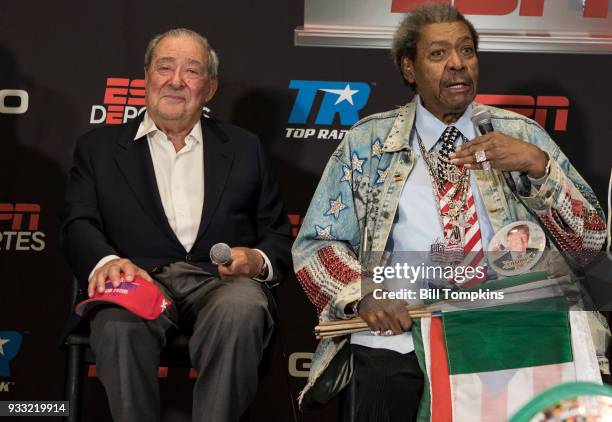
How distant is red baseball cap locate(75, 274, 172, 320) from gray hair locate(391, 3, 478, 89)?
1.25 meters

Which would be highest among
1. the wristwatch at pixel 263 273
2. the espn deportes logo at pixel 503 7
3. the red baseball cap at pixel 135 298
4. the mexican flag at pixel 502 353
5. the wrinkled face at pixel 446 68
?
the espn deportes logo at pixel 503 7

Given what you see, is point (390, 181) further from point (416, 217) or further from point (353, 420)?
point (353, 420)

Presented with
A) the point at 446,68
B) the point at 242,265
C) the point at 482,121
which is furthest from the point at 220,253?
the point at 446,68

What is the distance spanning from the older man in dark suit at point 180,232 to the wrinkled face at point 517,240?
81 cm

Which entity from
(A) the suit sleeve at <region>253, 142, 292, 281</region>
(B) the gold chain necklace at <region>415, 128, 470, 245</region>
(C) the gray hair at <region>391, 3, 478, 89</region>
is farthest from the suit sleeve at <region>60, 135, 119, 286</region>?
(C) the gray hair at <region>391, 3, 478, 89</region>

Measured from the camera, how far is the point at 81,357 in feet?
9.89

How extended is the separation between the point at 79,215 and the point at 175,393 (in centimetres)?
115

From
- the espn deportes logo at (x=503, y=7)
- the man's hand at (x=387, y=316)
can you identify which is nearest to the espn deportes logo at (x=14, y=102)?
the espn deportes logo at (x=503, y=7)

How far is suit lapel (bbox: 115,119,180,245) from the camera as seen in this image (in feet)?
10.6

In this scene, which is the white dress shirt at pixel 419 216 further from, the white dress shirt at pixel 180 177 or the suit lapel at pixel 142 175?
the suit lapel at pixel 142 175

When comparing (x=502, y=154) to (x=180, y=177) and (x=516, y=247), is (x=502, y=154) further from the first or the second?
(x=180, y=177)

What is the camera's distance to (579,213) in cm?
281

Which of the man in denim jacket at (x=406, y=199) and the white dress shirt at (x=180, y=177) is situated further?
the white dress shirt at (x=180, y=177)

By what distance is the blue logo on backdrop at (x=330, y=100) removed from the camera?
13.0 feet
